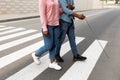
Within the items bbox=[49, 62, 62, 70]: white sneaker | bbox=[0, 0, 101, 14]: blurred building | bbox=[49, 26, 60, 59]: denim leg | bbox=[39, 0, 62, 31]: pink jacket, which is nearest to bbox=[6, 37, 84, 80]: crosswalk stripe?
bbox=[49, 62, 62, 70]: white sneaker

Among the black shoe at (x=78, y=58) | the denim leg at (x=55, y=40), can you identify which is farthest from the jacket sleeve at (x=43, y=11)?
the black shoe at (x=78, y=58)

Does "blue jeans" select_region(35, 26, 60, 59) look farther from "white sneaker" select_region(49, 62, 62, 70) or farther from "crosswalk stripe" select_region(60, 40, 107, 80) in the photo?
"crosswalk stripe" select_region(60, 40, 107, 80)

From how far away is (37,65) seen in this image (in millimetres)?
5105

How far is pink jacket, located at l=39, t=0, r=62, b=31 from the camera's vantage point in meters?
4.35

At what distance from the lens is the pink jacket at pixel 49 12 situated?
435 cm

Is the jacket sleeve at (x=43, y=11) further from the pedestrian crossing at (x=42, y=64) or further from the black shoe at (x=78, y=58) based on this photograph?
the black shoe at (x=78, y=58)

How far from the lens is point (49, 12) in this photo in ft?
14.5

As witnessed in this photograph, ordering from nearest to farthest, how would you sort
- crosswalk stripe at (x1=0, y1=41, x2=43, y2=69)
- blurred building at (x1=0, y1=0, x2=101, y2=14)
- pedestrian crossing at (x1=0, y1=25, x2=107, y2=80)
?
pedestrian crossing at (x1=0, y1=25, x2=107, y2=80) < crosswalk stripe at (x1=0, y1=41, x2=43, y2=69) < blurred building at (x1=0, y1=0, x2=101, y2=14)

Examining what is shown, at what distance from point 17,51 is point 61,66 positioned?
1885 millimetres

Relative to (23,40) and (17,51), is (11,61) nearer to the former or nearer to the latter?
(17,51)

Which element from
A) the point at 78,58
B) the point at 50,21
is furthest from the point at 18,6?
the point at 50,21

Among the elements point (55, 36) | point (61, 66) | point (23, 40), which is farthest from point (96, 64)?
point (23, 40)

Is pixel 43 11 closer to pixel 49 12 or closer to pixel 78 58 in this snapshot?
pixel 49 12

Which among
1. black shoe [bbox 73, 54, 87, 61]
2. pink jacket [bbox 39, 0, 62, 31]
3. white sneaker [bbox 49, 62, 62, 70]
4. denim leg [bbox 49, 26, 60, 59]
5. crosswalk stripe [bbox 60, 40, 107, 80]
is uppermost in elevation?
pink jacket [bbox 39, 0, 62, 31]
